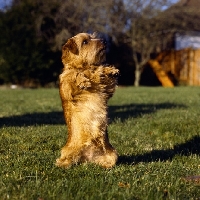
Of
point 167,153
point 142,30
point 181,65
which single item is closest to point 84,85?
point 167,153

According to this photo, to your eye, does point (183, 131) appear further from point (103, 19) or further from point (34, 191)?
point (103, 19)

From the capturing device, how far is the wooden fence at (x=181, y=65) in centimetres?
3039

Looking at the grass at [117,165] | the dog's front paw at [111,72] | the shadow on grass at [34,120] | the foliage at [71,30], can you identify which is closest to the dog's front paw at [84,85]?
the dog's front paw at [111,72]

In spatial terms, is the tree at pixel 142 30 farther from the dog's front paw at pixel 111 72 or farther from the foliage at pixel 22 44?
the dog's front paw at pixel 111 72

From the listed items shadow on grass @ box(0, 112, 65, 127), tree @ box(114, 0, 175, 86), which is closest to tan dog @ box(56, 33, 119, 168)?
shadow on grass @ box(0, 112, 65, 127)

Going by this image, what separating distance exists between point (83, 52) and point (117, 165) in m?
1.32

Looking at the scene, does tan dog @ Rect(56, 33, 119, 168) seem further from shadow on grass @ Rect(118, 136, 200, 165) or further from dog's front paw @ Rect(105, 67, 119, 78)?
shadow on grass @ Rect(118, 136, 200, 165)

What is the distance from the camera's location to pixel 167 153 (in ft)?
19.7

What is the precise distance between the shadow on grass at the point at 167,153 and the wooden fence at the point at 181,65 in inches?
914

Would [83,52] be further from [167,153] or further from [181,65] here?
[181,65]

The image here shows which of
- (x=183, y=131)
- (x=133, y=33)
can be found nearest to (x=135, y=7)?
(x=133, y=33)

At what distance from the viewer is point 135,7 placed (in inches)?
1109

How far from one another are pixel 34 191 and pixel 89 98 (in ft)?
4.70

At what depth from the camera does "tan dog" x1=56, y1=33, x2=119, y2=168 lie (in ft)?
14.8
